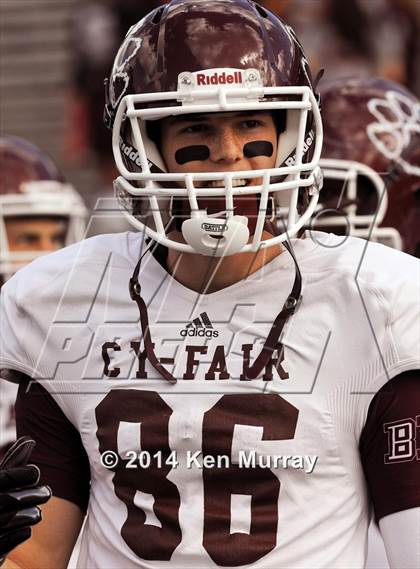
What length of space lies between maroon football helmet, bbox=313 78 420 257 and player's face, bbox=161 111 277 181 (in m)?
0.88

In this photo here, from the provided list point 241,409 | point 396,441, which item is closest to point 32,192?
point 241,409

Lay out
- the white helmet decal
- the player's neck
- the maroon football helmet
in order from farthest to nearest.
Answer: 1. the white helmet decal
2. the maroon football helmet
3. the player's neck

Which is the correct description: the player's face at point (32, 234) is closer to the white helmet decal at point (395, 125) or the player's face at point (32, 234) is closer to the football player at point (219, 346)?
the white helmet decal at point (395, 125)

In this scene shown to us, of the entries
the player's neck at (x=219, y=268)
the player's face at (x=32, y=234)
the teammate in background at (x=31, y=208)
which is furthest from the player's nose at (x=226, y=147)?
the player's face at (x=32, y=234)

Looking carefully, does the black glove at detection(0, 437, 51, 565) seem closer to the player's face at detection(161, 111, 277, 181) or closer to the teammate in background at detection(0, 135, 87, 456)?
the player's face at detection(161, 111, 277, 181)

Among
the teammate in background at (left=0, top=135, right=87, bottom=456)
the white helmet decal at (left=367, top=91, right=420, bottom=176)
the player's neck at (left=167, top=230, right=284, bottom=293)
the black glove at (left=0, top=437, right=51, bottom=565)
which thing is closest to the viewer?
the black glove at (left=0, top=437, right=51, bottom=565)

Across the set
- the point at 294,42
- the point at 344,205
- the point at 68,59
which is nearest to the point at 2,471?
the point at 294,42

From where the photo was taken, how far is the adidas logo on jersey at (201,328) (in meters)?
2.03

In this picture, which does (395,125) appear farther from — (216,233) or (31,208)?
(216,233)

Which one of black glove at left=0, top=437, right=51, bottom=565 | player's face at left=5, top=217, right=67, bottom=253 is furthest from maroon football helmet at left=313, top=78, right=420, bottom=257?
black glove at left=0, top=437, right=51, bottom=565

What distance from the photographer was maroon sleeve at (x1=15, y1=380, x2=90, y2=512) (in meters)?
2.13

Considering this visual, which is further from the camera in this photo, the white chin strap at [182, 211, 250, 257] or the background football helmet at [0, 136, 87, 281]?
the background football helmet at [0, 136, 87, 281]

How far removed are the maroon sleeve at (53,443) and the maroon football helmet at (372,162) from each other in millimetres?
996

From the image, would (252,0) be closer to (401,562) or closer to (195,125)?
(195,125)
